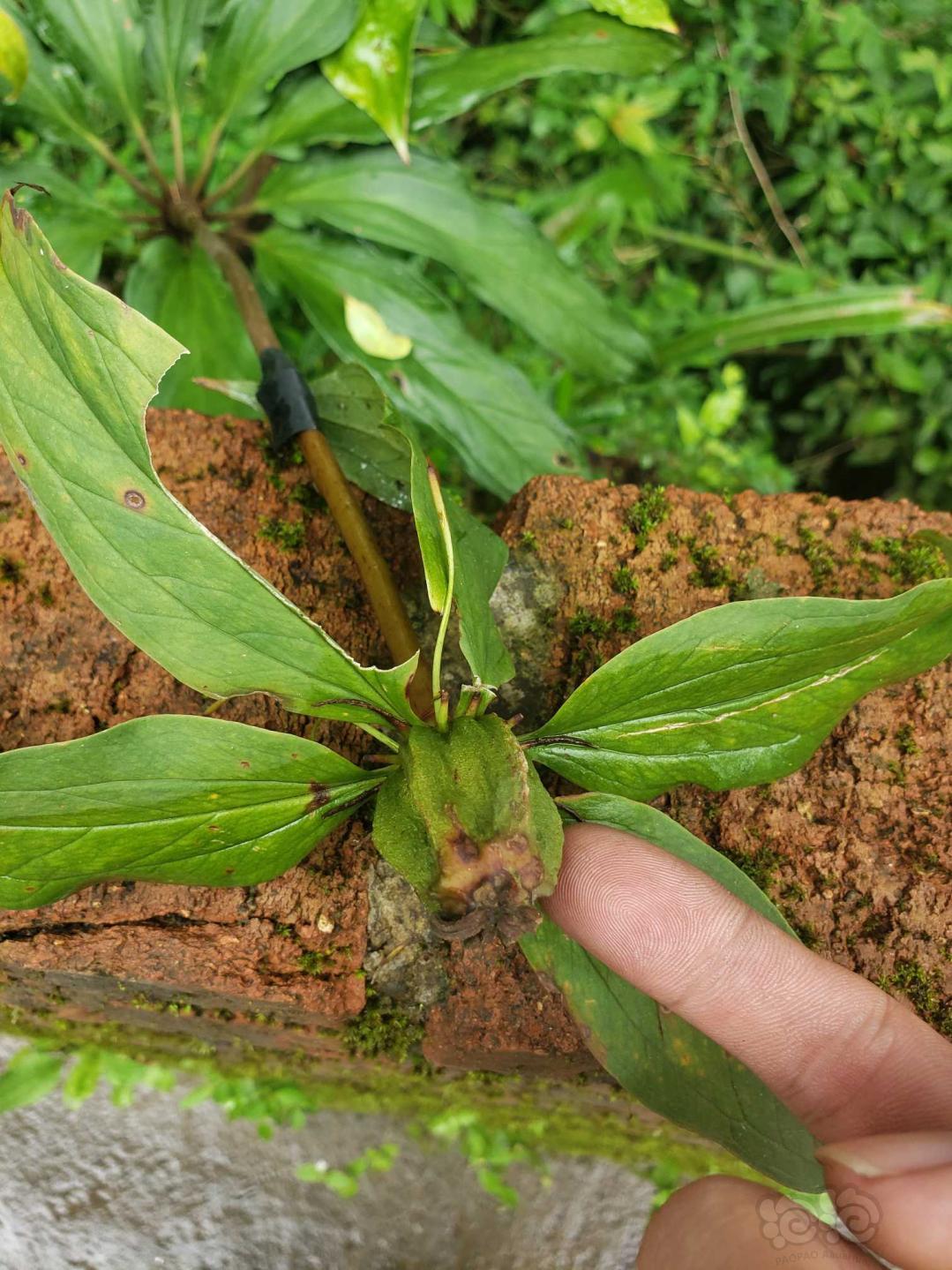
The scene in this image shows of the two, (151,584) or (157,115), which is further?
(157,115)

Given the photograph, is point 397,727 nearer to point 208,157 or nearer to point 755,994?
point 755,994

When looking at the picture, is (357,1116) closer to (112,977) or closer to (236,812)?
(112,977)

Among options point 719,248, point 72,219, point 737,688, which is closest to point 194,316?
point 72,219

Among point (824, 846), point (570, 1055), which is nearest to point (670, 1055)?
point (570, 1055)

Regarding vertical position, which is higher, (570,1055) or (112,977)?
(112,977)

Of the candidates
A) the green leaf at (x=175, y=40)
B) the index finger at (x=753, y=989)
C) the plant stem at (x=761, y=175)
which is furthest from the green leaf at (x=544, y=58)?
the index finger at (x=753, y=989)

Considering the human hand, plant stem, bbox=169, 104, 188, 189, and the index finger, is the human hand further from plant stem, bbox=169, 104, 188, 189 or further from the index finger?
plant stem, bbox=169, 104, 188, 189
